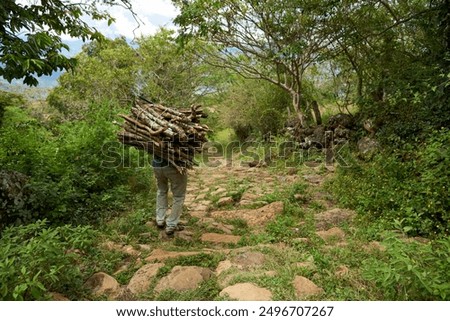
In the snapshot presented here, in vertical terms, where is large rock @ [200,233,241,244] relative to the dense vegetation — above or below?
below

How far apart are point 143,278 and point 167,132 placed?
211 cm

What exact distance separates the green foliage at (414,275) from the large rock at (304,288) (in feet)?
1.73

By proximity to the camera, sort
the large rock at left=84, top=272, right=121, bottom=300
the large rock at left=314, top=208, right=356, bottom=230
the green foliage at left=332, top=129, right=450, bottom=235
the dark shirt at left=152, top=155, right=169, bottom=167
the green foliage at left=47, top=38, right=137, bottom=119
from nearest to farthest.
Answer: the large rock at left=84, top=272, right=121, bottom=300, the green foliage at left=332, top=129, right=450, bottom=235, the dark shirt at left=152, top=155, right=169, bottom=167, the large rock at left=314, top=208, right=356, bottom=230, the green foliage at left=47, top=38, right=137, bottom=119

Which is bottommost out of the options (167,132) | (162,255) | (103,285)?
(103,285)

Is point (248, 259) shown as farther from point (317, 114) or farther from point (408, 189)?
point (317, 114)

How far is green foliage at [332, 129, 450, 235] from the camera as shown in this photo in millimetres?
4512

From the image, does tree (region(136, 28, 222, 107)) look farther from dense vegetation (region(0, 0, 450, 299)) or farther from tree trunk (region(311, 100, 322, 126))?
tree trunk (region(311, 100, 322, 126))

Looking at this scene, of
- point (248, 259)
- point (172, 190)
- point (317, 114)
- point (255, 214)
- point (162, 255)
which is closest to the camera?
point (248, 259)

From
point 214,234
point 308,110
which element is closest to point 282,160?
point 308,110

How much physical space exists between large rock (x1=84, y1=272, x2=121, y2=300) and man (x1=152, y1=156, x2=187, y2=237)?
1658 mm

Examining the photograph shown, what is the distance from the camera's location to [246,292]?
3053 mm

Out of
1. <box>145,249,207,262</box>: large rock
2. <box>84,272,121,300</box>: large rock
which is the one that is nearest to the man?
<box>145,249,207,262</box>: large rock

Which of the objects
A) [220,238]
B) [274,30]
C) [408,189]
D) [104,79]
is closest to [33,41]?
[220,238]
